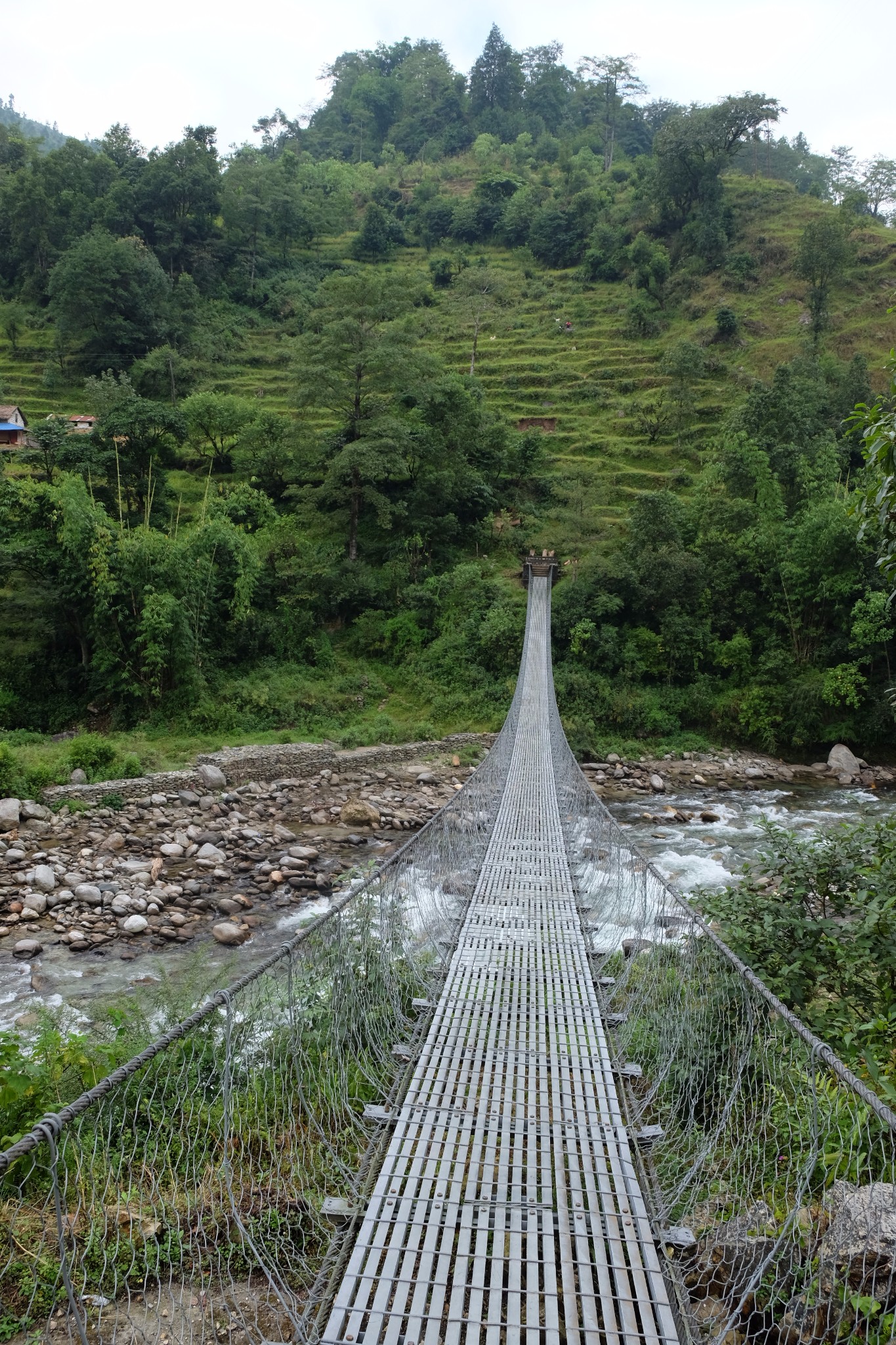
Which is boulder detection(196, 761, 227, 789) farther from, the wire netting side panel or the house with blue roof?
the house with blue roof

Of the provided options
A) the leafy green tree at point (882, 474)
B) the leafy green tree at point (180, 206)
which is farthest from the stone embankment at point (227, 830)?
the leafy green tree at point (180, 206)

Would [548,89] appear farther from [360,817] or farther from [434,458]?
[360,817]

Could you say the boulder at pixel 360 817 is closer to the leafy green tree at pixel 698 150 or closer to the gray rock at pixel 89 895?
the gray rock at pixel 89 895

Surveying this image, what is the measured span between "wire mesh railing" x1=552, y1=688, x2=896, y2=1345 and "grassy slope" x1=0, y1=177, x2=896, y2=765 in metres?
12.0

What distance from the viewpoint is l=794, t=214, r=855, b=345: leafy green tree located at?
21.2 meters

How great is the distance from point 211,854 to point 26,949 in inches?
74.9

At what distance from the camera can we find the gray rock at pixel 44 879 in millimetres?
5781

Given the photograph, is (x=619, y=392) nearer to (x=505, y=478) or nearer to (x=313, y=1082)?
(x=505, y=478)

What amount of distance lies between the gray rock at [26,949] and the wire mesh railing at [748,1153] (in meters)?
3.90

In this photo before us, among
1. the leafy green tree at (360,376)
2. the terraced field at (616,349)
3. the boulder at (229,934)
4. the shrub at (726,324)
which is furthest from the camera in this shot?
the shrub at (726,324)

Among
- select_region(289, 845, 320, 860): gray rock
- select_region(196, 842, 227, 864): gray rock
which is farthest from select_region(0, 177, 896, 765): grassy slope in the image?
select_region(196, 842, 227, 864): gray rock

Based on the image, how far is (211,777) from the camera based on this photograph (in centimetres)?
839

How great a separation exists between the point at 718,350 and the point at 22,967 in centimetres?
2455

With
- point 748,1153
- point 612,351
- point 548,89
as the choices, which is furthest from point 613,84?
point 748,1153
